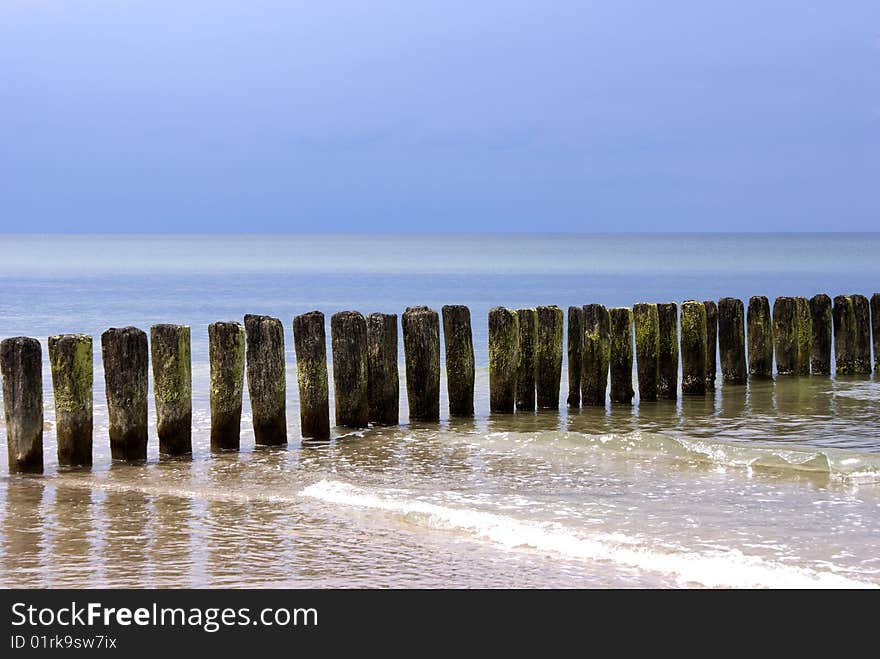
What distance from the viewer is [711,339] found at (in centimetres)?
1518

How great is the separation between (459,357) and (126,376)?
4.01m

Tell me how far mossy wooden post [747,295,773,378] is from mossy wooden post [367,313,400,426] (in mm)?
6136

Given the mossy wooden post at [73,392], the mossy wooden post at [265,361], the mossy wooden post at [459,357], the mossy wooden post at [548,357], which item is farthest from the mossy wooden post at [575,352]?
the mossy wooden post at [73,392]

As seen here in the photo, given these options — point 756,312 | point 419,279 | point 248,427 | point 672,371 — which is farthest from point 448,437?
point 419,279

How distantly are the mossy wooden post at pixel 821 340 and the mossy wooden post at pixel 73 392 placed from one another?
36.4 ft

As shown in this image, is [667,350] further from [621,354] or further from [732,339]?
[732,339]

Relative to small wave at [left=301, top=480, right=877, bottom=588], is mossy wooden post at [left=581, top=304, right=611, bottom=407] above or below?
above

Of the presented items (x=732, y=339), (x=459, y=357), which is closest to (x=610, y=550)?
(x=459, y=357)

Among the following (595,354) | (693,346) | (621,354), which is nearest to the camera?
(595,354)

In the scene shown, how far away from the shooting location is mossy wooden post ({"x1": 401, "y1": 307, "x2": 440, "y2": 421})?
479 inches

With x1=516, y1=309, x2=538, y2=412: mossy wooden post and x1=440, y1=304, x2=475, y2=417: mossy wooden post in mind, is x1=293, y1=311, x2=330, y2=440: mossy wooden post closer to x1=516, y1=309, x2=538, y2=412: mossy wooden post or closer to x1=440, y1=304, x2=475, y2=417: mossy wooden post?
x1=440, y1=304, x2=475, y2=417: mossy wooden post

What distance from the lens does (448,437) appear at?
12.0 m

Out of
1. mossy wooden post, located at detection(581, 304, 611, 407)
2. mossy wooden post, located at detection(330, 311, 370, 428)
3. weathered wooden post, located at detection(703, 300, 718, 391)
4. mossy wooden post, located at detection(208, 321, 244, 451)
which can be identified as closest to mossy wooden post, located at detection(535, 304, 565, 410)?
mossy wooden post, located at detection(581, 304, 611, 407)
